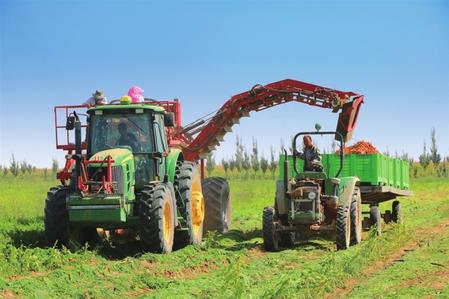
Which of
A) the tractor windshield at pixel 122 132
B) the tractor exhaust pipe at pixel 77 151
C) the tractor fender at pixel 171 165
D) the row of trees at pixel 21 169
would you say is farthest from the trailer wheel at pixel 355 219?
the row of trees at pixel 21 169

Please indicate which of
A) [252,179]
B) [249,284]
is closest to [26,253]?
[249,284]

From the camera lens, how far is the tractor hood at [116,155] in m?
10.8

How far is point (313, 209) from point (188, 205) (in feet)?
7.21

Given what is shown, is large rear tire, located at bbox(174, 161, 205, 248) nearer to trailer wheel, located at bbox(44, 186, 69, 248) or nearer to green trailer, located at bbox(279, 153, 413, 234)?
green trailer, located at bbox(279, 153, 413, 234)

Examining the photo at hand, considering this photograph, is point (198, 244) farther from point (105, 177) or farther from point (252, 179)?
point (252, 179)

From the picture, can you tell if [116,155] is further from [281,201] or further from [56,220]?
[281,201]

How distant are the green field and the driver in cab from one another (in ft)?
5.76

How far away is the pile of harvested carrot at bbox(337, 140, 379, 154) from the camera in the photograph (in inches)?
601

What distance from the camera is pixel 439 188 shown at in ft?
104

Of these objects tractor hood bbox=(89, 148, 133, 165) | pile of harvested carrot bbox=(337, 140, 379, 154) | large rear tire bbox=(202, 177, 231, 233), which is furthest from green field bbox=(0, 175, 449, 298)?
pile of harvested carrot bbox=(337, 140, 379, 154)

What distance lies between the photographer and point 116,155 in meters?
10.9

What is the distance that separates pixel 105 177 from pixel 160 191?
0.89m

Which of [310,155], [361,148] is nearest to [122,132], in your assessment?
[310,155]

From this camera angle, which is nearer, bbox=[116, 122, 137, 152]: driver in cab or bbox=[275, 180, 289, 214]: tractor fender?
bbox=[116, 122, 137, 152]: driver in cab
